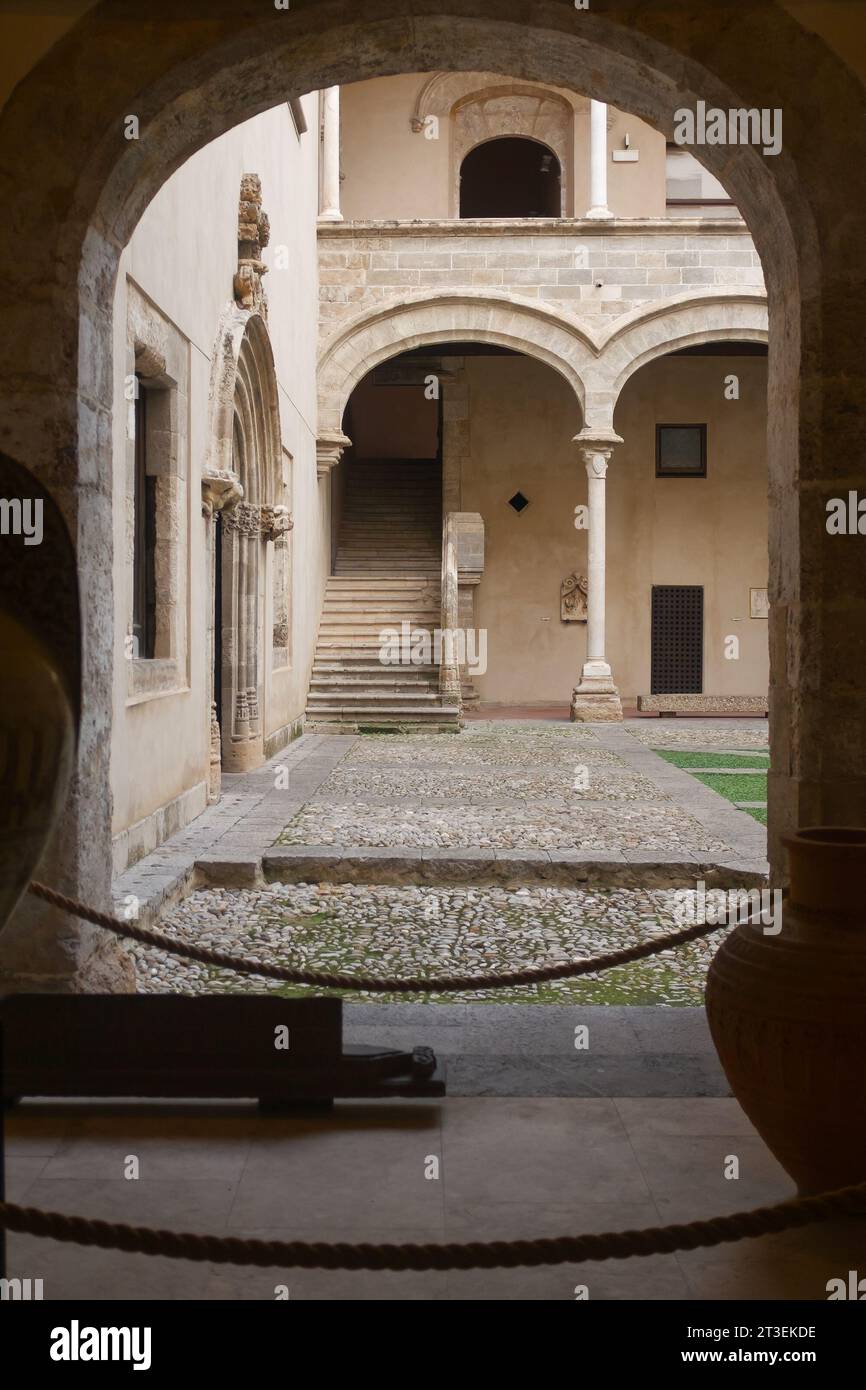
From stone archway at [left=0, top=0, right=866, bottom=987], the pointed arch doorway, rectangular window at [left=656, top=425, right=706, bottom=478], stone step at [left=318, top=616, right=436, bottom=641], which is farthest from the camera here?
rectangular window at [left=656, top=425, right=706, bottom=478]

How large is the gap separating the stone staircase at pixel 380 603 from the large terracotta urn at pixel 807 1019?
37.6 feet

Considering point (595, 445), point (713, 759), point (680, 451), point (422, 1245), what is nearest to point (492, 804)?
point (713, 759)

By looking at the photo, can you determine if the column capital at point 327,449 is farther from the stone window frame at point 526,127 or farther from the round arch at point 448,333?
the stone window frame at point 526,127

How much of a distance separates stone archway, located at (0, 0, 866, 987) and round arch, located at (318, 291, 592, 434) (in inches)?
474

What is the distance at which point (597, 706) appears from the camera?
1571cm

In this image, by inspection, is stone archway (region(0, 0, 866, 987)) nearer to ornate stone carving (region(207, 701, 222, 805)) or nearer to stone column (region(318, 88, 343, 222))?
ornate stone carving (region(207, 701, 222, 805))

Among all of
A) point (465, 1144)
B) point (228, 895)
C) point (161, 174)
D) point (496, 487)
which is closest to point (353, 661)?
point (496, 487)

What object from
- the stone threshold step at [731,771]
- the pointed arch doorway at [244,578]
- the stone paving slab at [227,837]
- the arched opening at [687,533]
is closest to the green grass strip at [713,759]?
the stone threshold step at [731,771]

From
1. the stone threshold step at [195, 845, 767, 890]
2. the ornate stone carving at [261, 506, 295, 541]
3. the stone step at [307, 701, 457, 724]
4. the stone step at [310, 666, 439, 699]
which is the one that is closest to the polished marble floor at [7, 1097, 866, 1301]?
the stone threshold step at [195, 845, 767, 890]

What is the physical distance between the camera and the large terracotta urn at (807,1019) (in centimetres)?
232

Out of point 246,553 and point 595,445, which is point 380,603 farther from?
point 246,553

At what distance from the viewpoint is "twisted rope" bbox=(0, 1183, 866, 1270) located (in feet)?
5.84

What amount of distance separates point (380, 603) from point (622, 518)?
15.4ft

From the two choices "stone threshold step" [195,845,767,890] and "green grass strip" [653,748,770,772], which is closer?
"stone threshold step" [195,845,767,890]
